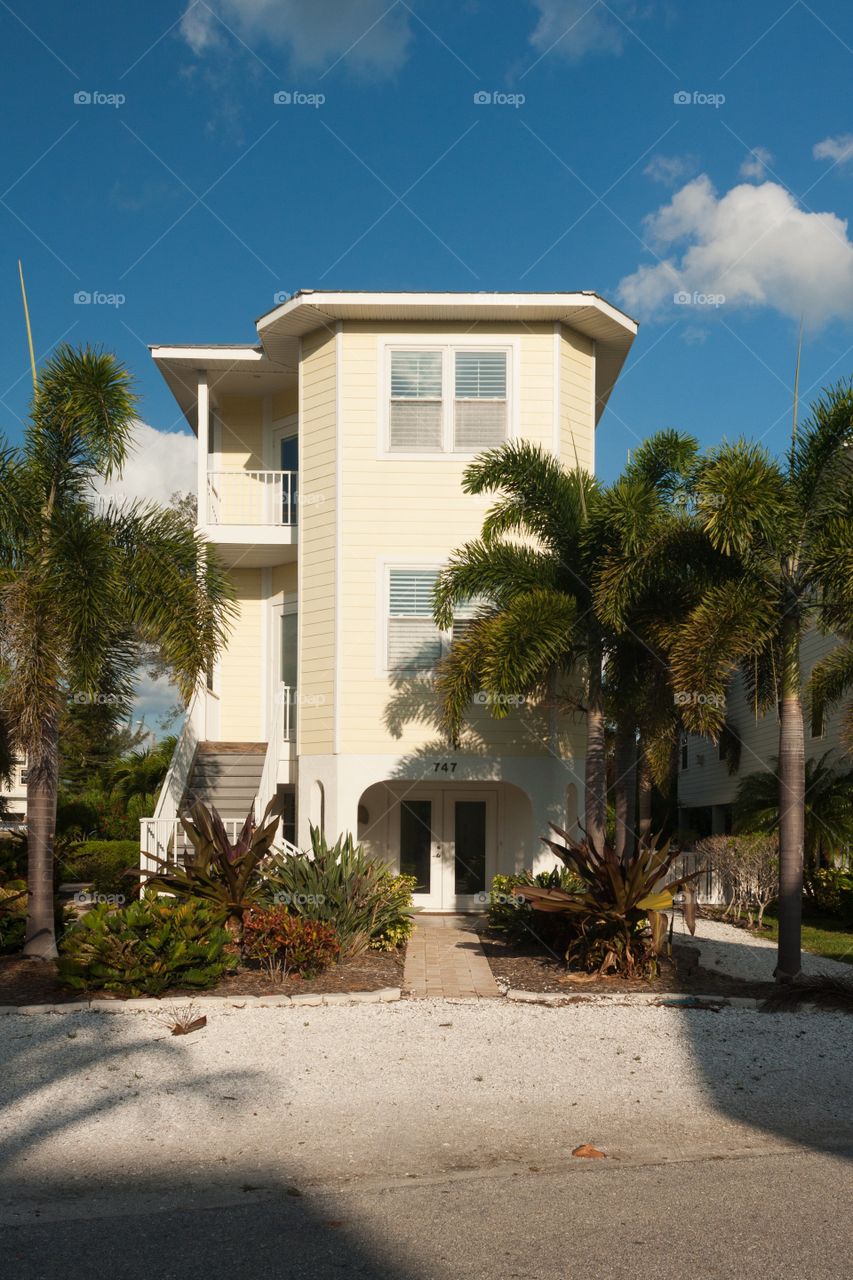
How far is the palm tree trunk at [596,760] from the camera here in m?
15.1

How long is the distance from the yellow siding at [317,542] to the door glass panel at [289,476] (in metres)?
1.16

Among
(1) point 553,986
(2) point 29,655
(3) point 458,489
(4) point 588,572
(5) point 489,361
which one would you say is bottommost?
(1) point 553,986

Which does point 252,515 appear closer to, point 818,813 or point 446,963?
point 446,963

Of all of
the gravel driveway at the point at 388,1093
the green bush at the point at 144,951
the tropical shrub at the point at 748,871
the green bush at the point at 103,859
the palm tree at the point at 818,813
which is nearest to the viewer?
the gravel driveway at the point at 388,1093

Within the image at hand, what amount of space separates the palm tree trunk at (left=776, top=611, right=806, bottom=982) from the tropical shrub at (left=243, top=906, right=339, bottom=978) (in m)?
4.82

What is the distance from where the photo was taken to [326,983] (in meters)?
12.2

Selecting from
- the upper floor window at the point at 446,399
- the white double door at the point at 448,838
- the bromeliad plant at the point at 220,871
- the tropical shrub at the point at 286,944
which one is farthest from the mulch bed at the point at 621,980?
the upper floor window at the point at 446,399

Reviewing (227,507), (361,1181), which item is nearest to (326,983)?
(361,1181)

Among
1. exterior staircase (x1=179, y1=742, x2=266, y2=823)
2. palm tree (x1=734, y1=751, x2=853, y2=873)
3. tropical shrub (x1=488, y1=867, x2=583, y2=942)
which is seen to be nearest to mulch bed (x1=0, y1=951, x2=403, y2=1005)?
tropical shrub (x1=488, y1=867, x2=583, y2=942)

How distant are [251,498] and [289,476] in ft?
2.58

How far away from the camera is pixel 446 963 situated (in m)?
14.0

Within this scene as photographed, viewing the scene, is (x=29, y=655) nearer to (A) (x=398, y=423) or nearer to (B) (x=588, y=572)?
(B) (x=588, y=572)

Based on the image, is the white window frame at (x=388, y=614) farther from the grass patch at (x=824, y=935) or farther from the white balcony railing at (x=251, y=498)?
the grass patch at (x=824, y=935)

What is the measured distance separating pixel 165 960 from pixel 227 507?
36.2ft
